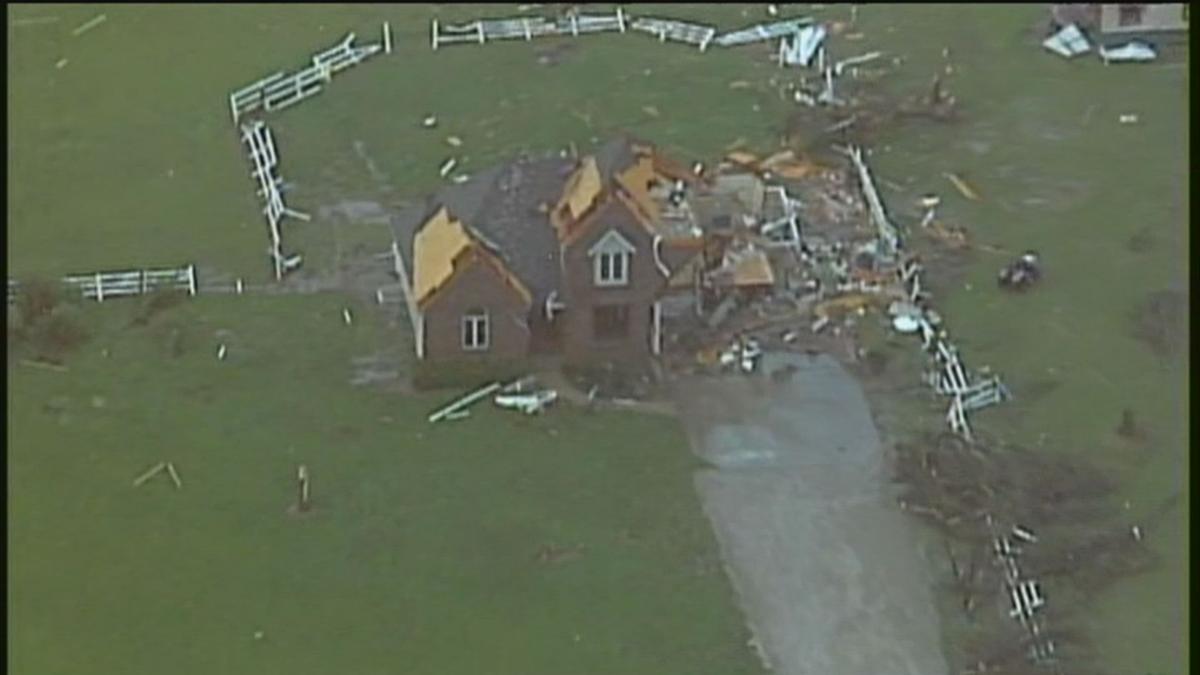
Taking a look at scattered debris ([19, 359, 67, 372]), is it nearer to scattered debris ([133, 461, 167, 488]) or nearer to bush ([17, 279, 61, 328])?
bush ([17, 279, 61, 328])

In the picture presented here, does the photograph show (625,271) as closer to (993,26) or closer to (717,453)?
(717,453)

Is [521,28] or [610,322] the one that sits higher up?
[521,28]

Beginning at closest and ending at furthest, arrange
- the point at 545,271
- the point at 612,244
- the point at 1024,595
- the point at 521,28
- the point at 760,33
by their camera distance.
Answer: the point at 1024,595 < the point at 612,244 < the point at 545,271 < the point at 760,33 < the point at 521,28

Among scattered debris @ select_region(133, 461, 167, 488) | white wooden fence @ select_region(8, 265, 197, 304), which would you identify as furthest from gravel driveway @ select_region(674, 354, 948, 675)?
white wooden fence @ select_region(8, 265, 197, 304)

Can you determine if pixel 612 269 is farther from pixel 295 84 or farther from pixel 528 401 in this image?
pixel 295 84

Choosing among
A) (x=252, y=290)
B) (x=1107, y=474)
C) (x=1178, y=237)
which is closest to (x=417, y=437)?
(x=252, y=290)

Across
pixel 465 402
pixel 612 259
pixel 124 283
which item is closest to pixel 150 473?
pixel 465 402
